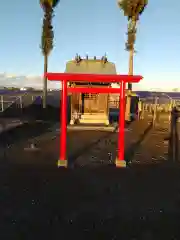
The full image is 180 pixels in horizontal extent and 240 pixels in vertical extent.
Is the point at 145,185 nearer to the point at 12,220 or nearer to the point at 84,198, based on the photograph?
the point at 84,198

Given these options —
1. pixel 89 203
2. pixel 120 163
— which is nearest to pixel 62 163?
pixel 120 163

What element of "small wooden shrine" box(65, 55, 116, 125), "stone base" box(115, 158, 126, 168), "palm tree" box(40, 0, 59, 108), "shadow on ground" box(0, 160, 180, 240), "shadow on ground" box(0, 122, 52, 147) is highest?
"palm tree" box(40, 0, 59, 108)

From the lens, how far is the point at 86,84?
1967cm

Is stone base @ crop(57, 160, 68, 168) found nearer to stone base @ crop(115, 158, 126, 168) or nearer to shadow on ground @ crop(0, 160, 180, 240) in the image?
shadow on ground @ crop(0, 160, 180, 240)

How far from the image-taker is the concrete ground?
17.8 feet

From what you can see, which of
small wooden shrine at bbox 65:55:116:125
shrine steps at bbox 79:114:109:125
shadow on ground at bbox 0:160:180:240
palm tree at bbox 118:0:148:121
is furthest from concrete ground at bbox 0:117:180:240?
palm tree at bbox 118:0:148:121

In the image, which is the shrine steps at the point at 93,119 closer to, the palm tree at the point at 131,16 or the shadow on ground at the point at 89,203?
the palm tree at the point at 131,16

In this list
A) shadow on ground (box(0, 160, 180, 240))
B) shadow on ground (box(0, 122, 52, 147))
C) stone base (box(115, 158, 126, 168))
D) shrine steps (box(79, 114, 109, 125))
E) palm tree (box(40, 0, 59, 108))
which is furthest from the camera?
palm tree (box(40, 0, 59, 108))

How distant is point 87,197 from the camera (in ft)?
23.2

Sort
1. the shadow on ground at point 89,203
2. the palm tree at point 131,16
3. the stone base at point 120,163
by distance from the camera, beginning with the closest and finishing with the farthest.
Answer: the shadow on ground at point 89,203 → the stone base at point 120,163 → the palm tree at point 131,16

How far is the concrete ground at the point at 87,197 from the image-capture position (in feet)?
17.8

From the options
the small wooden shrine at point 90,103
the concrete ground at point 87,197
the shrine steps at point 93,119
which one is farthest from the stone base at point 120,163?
the shrine steps at point 93,119

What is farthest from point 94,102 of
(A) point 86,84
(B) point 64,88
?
(B) point 64,88

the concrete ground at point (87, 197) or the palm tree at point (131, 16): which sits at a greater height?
the palm tree at point (131, 16)
